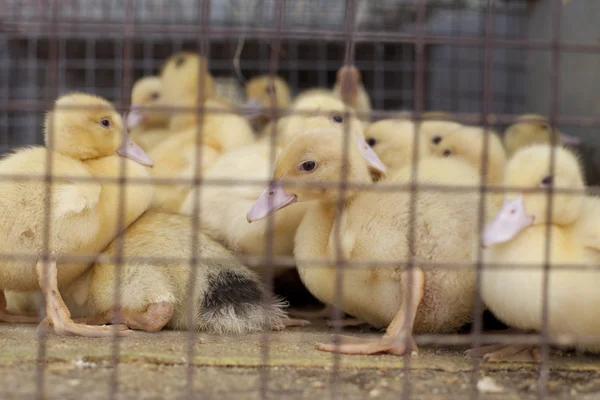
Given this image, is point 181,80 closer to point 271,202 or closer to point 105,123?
point 105,123

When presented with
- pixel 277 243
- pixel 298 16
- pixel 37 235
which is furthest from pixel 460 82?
pixel 37 235

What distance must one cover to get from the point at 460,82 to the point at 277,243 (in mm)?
3765

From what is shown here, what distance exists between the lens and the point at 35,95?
269 inches

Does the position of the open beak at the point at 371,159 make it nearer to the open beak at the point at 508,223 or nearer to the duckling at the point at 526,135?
the open beak at the point at 508,223

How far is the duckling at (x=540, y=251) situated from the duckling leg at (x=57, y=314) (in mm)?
1488

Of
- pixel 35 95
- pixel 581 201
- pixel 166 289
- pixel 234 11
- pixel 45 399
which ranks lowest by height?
pixel 45 399

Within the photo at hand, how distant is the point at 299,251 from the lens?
10.7ft

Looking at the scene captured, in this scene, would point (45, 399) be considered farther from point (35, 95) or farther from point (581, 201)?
point (35, 95)

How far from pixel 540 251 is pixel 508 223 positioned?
5.8 inches

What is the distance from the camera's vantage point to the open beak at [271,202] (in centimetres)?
305

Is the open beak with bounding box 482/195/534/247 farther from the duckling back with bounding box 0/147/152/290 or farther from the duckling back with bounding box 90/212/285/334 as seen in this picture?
the duckling back with bounding box 0/147/152/290

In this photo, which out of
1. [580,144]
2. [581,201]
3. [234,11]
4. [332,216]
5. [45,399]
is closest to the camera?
[45,399]

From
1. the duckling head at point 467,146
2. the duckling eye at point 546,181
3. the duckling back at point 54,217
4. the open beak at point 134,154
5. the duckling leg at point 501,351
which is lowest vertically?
the duckling leg at point 501,351

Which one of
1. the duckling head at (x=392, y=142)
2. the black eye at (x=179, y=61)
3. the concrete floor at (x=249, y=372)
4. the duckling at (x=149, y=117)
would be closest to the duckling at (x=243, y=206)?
the duckling head at (x=392, y=142)
